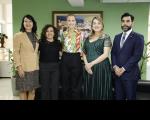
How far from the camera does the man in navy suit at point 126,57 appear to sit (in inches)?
67.1

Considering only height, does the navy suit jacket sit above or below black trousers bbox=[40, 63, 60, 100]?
above

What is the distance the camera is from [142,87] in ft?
6.58

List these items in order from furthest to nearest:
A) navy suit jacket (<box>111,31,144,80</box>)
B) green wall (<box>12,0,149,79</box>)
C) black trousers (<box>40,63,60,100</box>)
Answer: green wall (<box>12,0,149,79</box>)
black trousers (<box>40,63,60,100</box>)
navy suit jacket (<box>111,31,144,80</box>)

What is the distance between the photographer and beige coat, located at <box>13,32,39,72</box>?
172 centimetres

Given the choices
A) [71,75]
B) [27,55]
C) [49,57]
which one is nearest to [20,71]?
[27,55]

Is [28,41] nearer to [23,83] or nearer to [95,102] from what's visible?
[23,83]

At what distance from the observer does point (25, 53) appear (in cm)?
175

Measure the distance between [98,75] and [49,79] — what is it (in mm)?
356

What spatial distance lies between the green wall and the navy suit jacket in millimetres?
613

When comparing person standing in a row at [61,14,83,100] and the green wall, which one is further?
the green wall

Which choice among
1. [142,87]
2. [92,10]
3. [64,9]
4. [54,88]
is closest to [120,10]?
[92,10]

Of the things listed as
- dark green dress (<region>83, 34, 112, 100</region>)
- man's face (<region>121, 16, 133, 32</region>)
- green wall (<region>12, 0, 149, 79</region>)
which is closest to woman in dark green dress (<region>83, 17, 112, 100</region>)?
dark green dress (<region>83, 34, 112, 100</region>)

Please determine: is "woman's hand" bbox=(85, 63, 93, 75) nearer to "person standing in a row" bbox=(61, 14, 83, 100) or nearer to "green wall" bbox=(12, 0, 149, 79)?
"person standing in a row" bbox=(61, 14, 83, 100)

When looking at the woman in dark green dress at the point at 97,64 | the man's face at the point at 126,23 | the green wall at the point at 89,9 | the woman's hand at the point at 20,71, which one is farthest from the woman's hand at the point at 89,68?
the green wall at the point at 89,9
